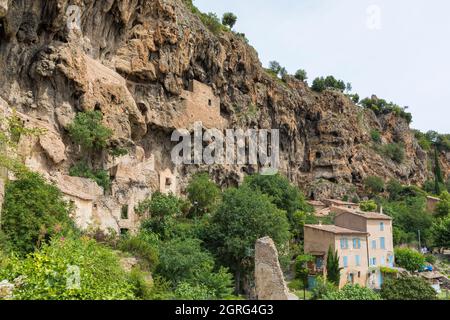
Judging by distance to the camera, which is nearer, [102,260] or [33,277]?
[33,277]

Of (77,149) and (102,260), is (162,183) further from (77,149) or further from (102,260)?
(102,260)

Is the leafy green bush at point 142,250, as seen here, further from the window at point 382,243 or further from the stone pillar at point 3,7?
the window at point 382,243

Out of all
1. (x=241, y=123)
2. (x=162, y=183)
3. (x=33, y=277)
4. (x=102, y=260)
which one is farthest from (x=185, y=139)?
(x=33, y=277)

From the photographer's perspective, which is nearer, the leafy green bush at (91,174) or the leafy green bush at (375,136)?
the leafy green bush at (91,174)

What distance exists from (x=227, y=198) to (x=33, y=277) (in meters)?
17.9

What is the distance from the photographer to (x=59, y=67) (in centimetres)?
2300

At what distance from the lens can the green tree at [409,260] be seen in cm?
3425

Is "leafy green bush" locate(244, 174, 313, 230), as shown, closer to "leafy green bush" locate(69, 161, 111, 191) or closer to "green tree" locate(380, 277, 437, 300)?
"leafy green bush" locate(69, 161, 111, 191)

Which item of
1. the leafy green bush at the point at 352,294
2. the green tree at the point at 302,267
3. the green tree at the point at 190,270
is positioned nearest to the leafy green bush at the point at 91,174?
the green tree at the point at 190,270

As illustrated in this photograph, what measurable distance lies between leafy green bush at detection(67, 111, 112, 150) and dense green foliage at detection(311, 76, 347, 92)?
4669 cm

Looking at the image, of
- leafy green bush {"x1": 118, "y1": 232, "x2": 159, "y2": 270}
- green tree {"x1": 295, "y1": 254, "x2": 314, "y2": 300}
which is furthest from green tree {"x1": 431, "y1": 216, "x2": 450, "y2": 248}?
leafy green bush {"x1": 118, "y1": 232, "x2": 159, "y2": 270}

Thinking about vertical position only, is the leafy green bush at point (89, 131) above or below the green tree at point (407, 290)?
above

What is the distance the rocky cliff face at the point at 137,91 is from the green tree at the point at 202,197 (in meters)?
1.97

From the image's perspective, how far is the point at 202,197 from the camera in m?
31.6
